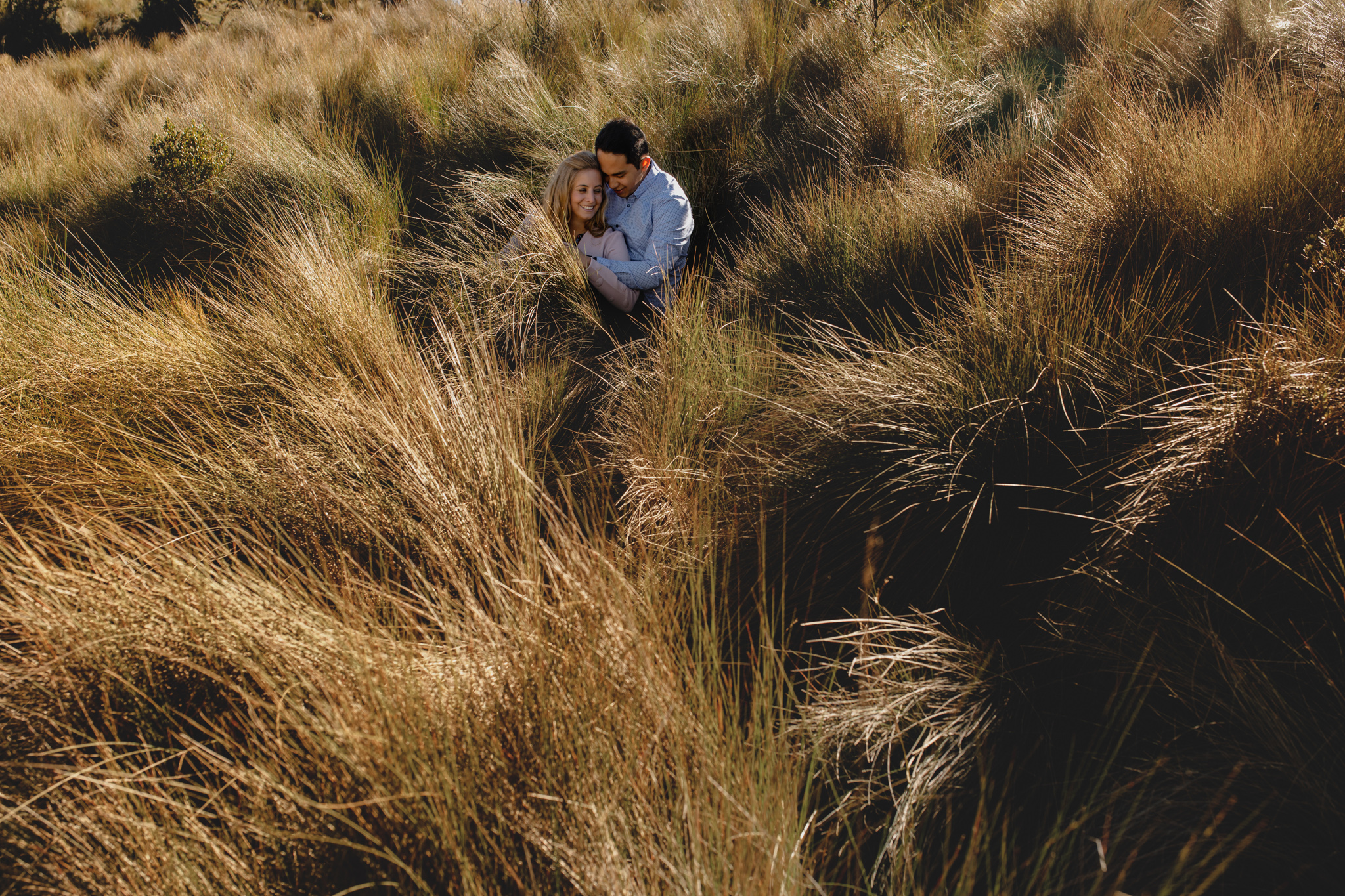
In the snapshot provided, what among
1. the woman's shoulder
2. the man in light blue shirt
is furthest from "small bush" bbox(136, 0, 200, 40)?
the man in light blue shirt

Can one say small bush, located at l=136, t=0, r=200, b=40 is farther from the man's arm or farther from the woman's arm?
the man's arm

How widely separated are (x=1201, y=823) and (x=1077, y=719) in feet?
0.87

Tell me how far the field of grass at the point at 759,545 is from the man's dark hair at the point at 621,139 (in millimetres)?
652

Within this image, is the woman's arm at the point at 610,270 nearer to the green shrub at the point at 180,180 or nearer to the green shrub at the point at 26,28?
the green shrub at the point at 180,180

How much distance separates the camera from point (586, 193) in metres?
3.56

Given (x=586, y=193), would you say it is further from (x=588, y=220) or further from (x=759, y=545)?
(x=759, y=545)

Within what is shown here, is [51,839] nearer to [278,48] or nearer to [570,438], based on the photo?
[570,438]

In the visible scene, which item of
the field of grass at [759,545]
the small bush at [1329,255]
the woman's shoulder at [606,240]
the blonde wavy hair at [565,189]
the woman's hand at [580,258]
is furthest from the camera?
the woman's shoulder at [606,240]

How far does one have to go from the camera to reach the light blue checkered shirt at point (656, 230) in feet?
11.7

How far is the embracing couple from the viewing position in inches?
136

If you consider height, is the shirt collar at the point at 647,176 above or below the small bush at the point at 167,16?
below

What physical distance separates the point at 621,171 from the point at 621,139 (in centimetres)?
15

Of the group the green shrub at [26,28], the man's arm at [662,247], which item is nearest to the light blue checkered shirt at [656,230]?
the man's arm at [662,247]

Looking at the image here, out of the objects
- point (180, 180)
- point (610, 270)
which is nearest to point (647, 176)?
point (610, 270)
